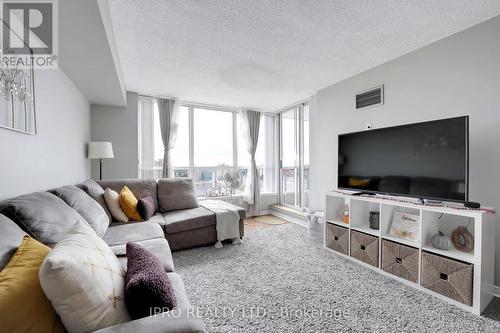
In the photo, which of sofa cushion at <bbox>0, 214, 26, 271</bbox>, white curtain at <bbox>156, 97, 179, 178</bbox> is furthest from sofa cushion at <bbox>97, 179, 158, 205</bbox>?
sofa cushion at <bbox>0, 214, 26, 271</bbox>

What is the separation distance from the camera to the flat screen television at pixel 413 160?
72.4 inches

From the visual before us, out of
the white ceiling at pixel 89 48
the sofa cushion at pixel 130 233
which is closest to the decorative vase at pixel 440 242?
the sofa cushion at pixel 130 233

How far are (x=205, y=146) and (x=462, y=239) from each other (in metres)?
4.05

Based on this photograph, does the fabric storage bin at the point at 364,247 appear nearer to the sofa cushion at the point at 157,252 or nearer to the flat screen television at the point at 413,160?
the flat screen television at the point at 413,160

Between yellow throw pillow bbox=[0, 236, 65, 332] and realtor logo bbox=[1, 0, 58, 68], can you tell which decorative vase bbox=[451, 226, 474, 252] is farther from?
realtor logo bbox=[1, 0, 58, 68]

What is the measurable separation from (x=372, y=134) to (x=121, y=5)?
104 inches

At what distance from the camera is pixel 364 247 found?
94.2 inches

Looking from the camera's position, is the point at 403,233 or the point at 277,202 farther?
the point at 277,202

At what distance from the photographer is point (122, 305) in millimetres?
845

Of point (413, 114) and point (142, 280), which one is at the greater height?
point (413, 114)

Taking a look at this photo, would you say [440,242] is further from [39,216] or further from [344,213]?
[39,216]

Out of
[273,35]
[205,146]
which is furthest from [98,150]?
[273,35]

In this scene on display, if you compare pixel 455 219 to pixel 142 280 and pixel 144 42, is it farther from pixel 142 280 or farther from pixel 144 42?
pixel 144 42

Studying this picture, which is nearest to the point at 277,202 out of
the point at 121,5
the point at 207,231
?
the point at 207,231
